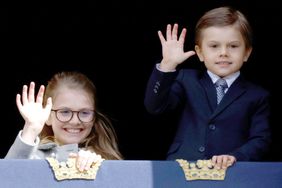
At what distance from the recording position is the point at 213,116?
137 inches

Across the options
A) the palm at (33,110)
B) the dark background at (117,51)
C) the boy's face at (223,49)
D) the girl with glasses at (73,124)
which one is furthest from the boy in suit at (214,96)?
the dark background at (117,51)

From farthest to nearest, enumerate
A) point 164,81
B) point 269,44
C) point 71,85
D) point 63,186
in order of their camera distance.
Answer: point 269,44
point 71,85
point 164,81
point 63,186

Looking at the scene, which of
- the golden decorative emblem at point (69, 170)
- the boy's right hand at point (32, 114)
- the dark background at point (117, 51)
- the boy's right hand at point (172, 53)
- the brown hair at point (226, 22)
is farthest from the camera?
the dark background at point (117, 51)

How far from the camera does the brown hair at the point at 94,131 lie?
11.9 feet

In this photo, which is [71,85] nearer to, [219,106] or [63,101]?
[63,101]

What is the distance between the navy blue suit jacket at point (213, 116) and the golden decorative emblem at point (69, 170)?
1.35 feet

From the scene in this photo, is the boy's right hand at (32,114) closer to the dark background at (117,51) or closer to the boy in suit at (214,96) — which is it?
the boy in suit at (214,96)

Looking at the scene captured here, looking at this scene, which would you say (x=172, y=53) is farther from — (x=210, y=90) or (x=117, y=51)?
(x=117, y=51)

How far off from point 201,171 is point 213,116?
1.10ft

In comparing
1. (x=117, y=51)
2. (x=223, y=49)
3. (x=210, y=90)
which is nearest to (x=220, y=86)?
(x=210, y=90)

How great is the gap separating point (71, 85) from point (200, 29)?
516mm

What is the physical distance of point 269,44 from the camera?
437cm

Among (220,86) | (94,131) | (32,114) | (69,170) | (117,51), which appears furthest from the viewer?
(117,51)

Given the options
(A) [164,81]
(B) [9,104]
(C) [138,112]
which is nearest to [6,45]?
(B) [9,104]
